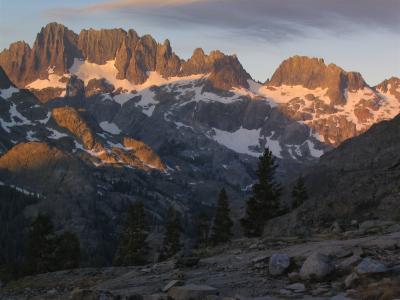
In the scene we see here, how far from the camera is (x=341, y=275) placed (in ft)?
68.2

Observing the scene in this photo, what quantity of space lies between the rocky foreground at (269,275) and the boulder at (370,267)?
0.05 feet

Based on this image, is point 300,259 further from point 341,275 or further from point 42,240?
point 42,240

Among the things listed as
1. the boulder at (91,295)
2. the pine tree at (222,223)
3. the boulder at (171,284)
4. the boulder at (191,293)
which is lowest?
the pine tree at (222,223)

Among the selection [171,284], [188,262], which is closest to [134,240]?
[188,262]

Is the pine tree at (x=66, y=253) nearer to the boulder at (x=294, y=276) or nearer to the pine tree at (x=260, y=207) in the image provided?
the pine tree at (x=260, y=207)

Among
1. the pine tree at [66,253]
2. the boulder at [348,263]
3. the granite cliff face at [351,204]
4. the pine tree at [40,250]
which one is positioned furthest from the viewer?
the pine tree at [66,253]

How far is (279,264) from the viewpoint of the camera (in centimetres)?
2248

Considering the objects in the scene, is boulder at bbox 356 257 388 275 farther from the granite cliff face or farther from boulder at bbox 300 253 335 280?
the granite cliff face

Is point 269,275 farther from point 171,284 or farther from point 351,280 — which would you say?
point 351,280

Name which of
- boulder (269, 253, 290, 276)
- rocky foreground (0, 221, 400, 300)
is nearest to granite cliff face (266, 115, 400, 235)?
rocky foreground (0, 221, 400, 300)

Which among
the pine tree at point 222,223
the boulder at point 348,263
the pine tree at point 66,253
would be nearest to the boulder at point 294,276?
the boulder at point 348,263

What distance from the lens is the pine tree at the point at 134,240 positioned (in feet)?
258

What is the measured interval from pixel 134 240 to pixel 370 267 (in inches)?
2442

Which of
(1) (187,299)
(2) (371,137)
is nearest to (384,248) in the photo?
(1) (187,299)
